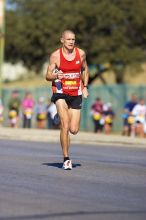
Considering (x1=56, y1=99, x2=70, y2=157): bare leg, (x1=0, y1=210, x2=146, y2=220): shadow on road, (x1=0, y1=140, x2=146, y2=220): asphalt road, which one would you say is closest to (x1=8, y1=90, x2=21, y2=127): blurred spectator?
(x1=0, y1=140, x2=146, y2=220): asphalt road

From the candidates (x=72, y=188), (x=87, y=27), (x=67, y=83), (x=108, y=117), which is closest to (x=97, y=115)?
(x=108, y=117)

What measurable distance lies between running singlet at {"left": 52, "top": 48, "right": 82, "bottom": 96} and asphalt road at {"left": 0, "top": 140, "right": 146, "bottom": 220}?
46.6 inches

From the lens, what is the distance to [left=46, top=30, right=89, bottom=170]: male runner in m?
13.3

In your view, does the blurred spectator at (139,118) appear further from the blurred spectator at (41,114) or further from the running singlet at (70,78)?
the running singlet at (70,78)

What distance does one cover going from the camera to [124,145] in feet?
77.5

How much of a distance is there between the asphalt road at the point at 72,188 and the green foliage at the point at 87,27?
39.6 meters

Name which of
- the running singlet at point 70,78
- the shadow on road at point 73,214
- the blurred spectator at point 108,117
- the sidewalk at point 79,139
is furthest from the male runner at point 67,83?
the blurred spectator at point 108,117

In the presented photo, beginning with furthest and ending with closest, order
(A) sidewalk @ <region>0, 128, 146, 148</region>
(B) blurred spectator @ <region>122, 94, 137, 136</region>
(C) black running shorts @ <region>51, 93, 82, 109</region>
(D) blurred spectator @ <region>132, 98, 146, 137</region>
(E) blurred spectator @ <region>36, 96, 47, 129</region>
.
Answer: (E) blurred spectator @ <region>36, 96, 47, 129</region> → (B) blurred spectator @ <region>122, 94, 137, 136</region> → (D) blurred spectator @ <region>132, 98, 146, 137</region> → (A) sidewalk @ <region>0, 128, 146, 148</region> → (C) black running shorts @ <region>51, 93, 82, 109</region>

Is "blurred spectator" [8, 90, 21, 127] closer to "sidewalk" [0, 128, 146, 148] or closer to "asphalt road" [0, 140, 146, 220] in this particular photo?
"sidewalk" [0, 128, 146, 148]

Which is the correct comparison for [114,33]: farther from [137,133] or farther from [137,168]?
[137,168]

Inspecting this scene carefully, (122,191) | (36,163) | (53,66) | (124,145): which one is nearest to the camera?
(122,191)

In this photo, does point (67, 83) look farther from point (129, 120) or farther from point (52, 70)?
point (129, 120)

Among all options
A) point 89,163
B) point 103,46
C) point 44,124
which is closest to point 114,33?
point 103,46

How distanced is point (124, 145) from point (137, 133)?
28.8 ft
